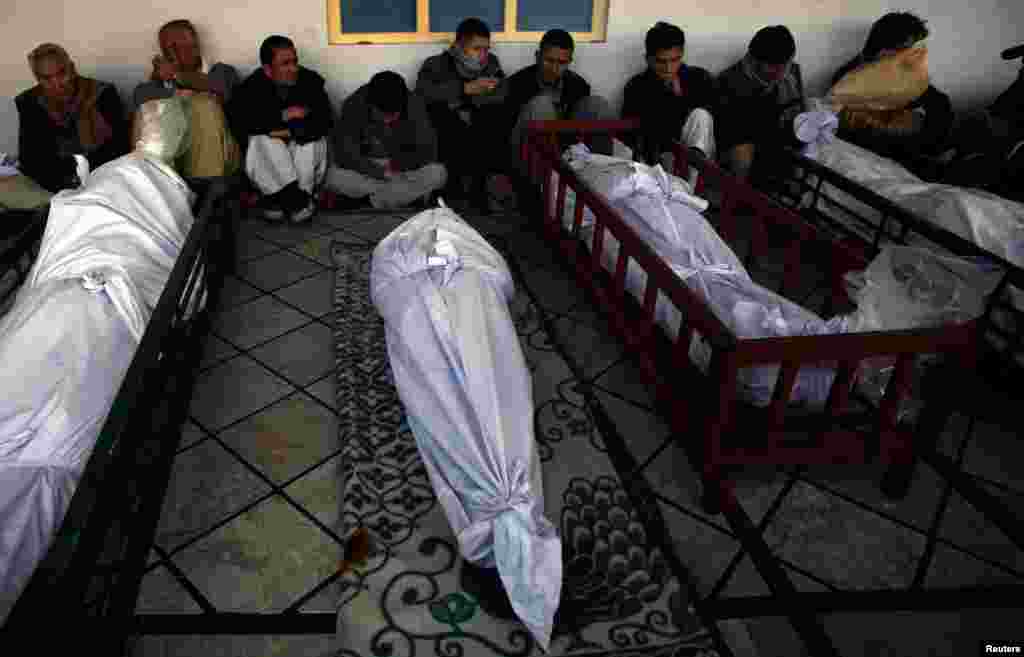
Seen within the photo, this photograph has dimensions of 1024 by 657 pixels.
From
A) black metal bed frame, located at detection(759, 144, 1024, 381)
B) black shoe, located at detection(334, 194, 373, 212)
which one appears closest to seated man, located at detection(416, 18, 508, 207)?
black shoe, located at detection(334, 194, 373, 212)

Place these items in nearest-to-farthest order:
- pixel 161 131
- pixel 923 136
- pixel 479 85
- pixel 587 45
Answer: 1. pixel 161 131
2. pixel 479 85
3. pixel 923 136
4. pixel 587 45

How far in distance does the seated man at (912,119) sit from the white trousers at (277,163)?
333 cm

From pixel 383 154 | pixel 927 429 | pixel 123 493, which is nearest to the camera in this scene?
pixel 123 493

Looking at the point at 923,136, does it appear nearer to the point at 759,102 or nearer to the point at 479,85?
the point at 759,102

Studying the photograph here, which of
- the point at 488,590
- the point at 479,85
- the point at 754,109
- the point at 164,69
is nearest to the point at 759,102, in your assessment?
the point at 754,109

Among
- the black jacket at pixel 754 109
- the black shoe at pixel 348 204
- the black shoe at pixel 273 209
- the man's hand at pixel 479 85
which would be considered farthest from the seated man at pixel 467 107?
the black jacket at pixel 754 109

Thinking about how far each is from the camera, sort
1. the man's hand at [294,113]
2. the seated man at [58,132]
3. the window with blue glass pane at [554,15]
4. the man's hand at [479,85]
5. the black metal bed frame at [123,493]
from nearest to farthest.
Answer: the black metal bed frame at [123,493], the seated man at [58,132], the man's hand at [294,113], the man's hand at [479,85], the window with blue glass pane at [554,15]

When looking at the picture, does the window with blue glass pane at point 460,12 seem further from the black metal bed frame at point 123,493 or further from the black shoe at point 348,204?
the black metal bed frame at point 123,493

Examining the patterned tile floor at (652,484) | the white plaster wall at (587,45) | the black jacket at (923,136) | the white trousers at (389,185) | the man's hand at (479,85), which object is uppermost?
the white plaster wall at (587,45)

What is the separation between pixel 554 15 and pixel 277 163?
2040mm

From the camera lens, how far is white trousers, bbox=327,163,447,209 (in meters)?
4.13

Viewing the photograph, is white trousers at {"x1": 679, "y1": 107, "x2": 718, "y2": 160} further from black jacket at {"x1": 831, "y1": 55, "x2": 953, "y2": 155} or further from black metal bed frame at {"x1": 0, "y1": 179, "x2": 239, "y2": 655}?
black metal bed frame at {"x1": 0, "y1": 179, "x2": 239, "y2": 655}

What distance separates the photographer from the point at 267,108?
13.3ft

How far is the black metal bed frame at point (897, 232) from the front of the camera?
232 cm
